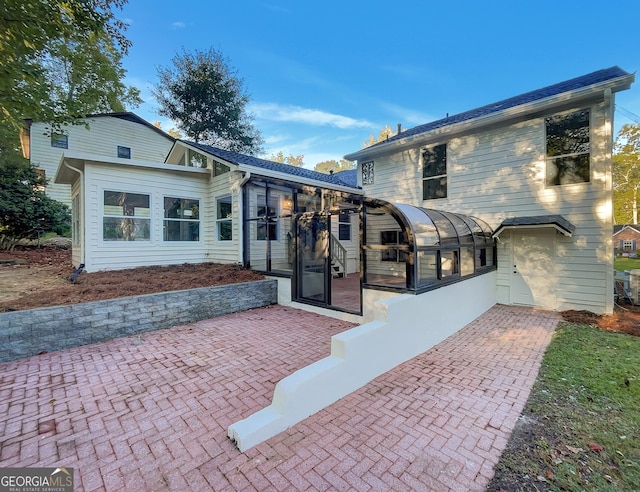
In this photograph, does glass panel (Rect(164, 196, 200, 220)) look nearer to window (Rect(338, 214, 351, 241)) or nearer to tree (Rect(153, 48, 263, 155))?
window (Rect(338, 214, 351, 241))

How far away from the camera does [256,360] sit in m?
4.16

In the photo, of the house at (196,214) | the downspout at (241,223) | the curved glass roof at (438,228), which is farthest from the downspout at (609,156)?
the downspout at (241,223)

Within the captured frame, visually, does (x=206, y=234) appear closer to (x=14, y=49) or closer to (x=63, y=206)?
(x=14, y=49)

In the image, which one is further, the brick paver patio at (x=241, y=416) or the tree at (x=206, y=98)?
the tree at (x=206, y=98)

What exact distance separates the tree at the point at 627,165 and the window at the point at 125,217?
103 feet

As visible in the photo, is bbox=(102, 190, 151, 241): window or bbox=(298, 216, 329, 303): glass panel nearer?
bbox=(298, 216, 329, 303): glass panel

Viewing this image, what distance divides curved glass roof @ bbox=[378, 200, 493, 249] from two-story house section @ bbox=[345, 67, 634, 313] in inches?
39.6

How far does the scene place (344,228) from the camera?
12.0 metres

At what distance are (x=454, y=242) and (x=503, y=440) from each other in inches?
160

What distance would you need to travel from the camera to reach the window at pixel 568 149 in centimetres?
668

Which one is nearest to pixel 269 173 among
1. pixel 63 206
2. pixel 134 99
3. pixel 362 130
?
pixel 63 206

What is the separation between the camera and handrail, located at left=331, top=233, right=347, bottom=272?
11.0m

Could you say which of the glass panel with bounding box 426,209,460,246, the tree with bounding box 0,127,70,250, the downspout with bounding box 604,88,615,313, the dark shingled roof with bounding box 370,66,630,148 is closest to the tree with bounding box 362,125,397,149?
the dark shingled roof with bounding box 370,66,630,148

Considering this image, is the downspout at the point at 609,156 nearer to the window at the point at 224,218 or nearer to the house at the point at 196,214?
the house at the point at 196,214
